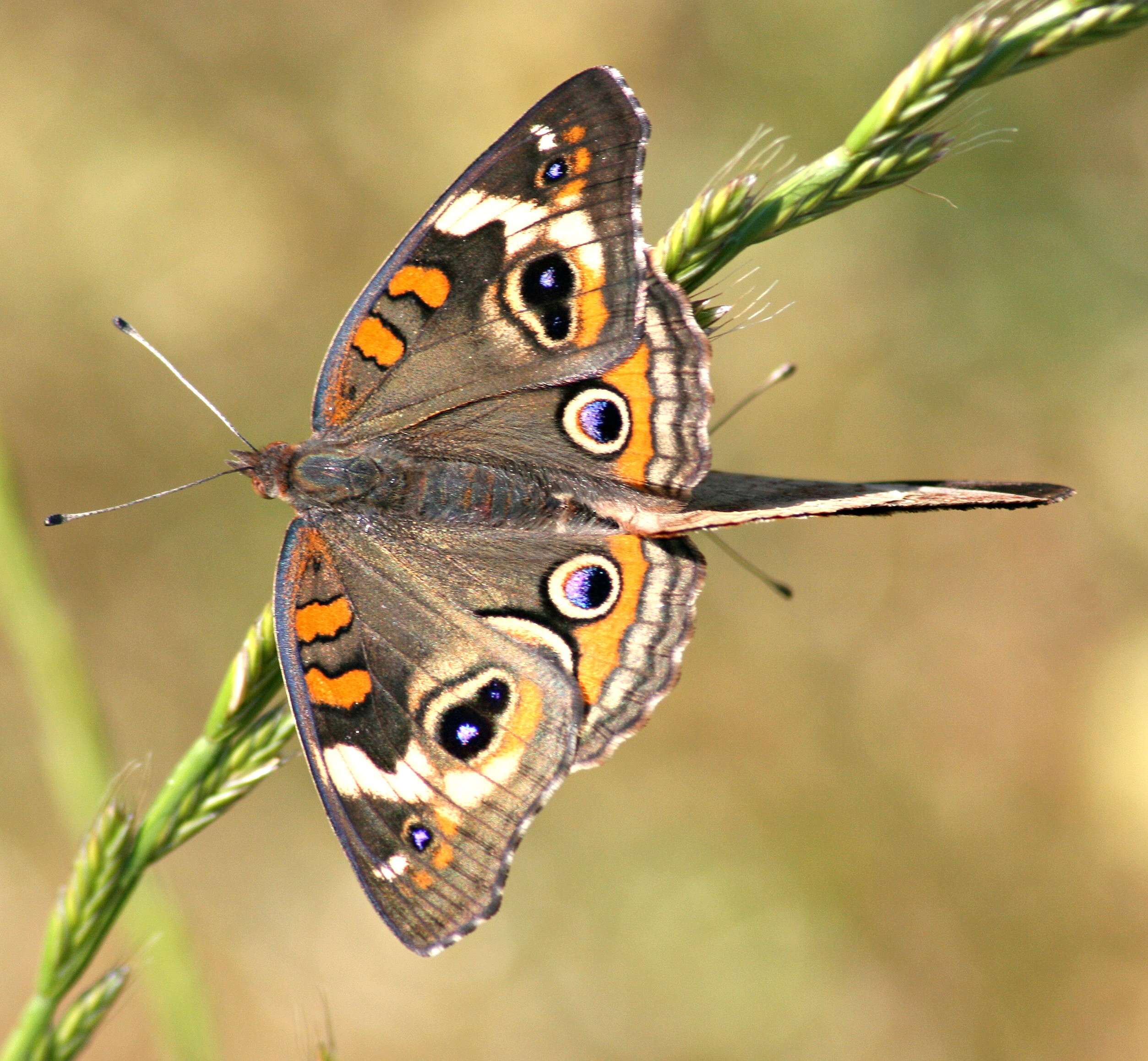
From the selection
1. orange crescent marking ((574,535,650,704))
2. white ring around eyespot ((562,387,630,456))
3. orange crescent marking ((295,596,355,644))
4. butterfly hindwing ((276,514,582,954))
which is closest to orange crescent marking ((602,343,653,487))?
white ring around eyespot ((562,387,630,456))

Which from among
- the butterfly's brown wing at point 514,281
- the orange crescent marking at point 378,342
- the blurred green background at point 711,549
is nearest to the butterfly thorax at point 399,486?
→ the butterfly's brown wing at point 514,281

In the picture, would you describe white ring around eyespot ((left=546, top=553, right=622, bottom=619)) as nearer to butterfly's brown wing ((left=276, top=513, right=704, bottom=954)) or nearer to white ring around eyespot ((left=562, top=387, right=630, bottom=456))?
butterfly's brown wing ((left=276, top=513, right=704, bottom=954))

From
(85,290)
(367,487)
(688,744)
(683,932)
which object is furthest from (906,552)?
(85,290)

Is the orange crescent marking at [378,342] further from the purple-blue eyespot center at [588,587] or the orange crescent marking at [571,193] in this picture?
the purple-blue eyespot center at [588,587]

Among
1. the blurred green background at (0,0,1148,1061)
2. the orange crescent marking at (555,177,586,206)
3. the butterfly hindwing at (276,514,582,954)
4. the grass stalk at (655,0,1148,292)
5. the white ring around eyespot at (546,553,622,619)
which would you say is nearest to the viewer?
the grass stalk at (655,0,1148,292)

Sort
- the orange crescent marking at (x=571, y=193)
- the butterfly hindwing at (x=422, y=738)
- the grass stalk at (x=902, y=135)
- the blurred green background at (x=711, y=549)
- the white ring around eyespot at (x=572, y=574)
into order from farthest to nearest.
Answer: the blurred green background at (x=711, y=549) < the white ring around eyespot at (x=572, y=574) < the orange crescent marking at (x=571, y=193) < the butterfly hindwing at (x=422, y=738) < the grass stalk at (x=902, y=135)

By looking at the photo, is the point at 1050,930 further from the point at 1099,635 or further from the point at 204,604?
the point at 204,604
